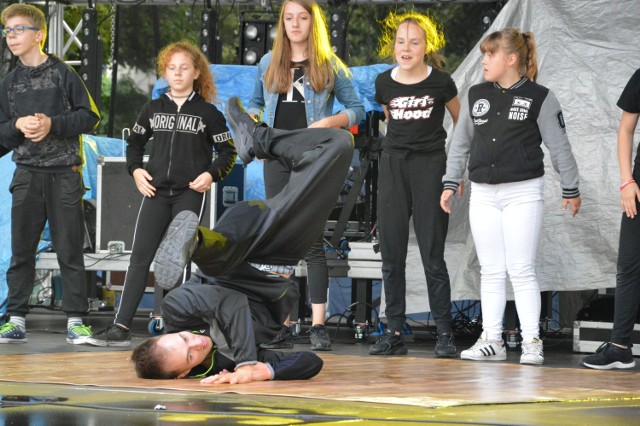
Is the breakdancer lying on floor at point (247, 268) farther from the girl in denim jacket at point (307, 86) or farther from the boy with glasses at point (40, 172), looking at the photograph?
the boy with glasses at point (40, 172)

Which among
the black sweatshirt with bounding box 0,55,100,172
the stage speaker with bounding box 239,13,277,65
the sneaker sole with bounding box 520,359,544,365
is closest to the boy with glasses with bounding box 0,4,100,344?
the black sweatshirt with bounding box 0,55,100,172

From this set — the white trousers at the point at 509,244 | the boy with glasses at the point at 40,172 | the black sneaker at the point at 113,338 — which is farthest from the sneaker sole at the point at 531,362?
the boy with glasses at the point at 40,172

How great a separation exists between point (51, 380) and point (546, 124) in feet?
8.97

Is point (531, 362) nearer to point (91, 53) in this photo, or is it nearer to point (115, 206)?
point (115, 206)

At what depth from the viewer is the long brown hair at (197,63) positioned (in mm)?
6184

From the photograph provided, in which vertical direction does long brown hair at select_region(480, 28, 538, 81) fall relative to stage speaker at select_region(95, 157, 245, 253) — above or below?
above

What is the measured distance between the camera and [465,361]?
18.1 ft

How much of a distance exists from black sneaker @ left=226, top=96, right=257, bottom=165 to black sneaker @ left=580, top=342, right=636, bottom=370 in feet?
6.46

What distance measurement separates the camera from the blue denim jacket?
5.90 meters

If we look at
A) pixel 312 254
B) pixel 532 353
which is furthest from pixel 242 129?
pixel 532 353

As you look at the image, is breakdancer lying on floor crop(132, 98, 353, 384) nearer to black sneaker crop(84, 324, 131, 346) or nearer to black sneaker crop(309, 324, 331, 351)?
black sneaker crop(309, 324, 331, 351)

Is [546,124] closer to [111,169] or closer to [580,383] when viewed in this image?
[580,383]

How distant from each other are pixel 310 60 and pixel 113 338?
186cm

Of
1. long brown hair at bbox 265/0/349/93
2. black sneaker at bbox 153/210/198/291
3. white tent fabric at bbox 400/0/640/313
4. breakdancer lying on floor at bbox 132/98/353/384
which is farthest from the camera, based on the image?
white tent fabric at bbox 400/0/640/313
